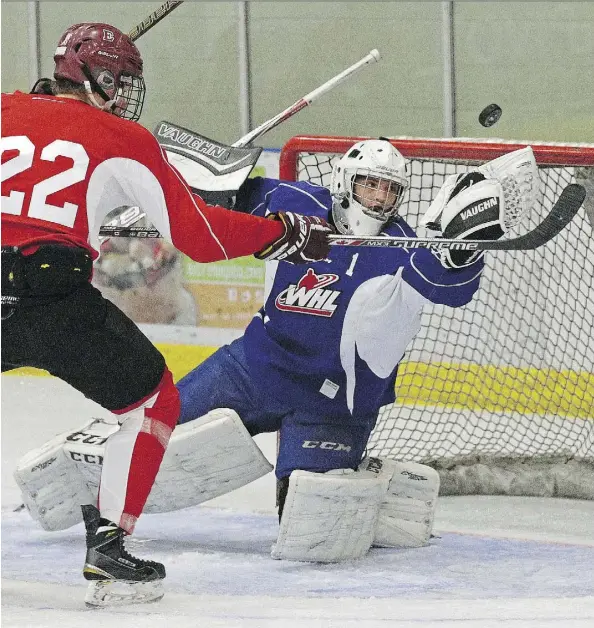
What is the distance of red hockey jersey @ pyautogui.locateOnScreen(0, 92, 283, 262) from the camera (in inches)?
105

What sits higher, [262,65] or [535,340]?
[262,65]

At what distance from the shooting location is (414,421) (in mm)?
4625

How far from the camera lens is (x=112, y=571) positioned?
283cm

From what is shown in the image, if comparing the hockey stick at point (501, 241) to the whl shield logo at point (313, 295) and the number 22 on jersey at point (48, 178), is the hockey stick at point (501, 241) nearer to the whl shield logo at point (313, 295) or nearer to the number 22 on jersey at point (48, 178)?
the whl shield logo at point (313, 295)

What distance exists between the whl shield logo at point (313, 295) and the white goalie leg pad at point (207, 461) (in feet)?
0.96

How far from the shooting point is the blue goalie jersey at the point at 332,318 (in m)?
3.37

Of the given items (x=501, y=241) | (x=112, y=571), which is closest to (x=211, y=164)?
(x=501, y=241)

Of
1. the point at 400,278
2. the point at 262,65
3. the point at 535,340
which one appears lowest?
the point at 535,340

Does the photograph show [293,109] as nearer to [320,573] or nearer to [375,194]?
[375,194]

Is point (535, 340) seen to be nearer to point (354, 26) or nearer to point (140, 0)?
point (354, 26)

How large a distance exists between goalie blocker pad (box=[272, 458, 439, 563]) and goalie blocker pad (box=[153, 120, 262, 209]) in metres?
0.67

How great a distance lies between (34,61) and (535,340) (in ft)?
8.17

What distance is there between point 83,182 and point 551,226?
976mm

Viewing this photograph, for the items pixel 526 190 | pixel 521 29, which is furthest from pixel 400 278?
pixel 521 29
